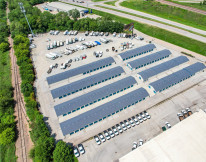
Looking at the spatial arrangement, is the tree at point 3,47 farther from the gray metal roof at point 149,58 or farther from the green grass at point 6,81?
the gray metal roof at point 149,58

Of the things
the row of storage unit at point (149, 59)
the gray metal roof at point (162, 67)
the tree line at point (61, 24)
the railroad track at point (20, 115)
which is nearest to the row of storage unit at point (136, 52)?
the row of storage unit at point (149, 59)

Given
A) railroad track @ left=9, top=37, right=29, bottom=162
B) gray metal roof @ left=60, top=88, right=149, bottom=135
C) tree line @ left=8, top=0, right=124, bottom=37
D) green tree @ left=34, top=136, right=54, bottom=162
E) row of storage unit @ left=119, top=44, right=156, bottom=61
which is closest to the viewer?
green tree @ left=34, top=136, right=54, bottom=162

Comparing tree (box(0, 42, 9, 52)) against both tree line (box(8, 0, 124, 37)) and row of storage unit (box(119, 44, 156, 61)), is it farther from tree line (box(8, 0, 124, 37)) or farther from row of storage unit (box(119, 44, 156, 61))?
row of storage unit (box(119, 44, 156, 61))

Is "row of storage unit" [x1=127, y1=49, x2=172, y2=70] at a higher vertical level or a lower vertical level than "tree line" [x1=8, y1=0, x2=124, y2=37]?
lower

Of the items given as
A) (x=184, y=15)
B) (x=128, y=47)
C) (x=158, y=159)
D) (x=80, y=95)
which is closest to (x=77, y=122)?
(x=80, y=95)

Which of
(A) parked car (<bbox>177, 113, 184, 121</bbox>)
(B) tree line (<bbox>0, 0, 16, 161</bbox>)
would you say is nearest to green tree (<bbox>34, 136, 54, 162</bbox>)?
(B) tree line (<bbox>0, 0, 16, 161</bbox>)

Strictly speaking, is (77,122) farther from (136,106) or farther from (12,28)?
(12,28)

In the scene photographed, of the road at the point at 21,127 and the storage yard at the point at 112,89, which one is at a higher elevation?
the storage yard at the point at 112,89
